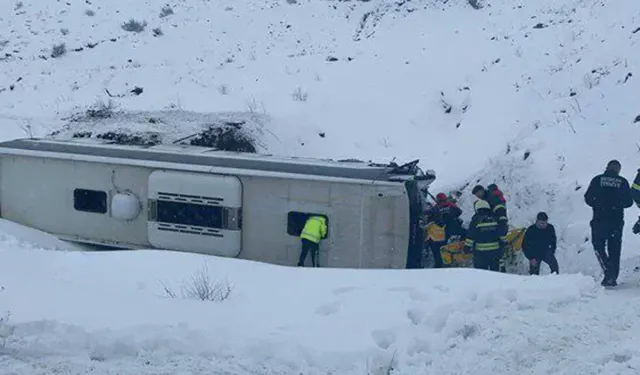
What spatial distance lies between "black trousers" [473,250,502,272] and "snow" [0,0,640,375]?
1.57 m

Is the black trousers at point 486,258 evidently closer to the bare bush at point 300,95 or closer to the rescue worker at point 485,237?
the rescue worker at point 485,237

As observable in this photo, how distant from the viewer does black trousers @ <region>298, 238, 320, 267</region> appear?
37.7 ft

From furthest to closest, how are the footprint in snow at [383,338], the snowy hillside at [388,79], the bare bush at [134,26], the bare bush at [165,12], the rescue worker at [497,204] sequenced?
1. the bare bush at [165,12]
2. the bare bush at [134,26]
3. the snowy hillside at [388,79]
4. the rescue worker at [497,204]
5. the footprint in snow at [383,338]

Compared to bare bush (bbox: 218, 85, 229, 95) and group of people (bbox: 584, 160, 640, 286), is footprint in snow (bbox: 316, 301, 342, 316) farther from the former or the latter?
bare bush (bbox: 218, 85, 229, 95)

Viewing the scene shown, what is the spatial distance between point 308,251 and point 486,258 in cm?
266

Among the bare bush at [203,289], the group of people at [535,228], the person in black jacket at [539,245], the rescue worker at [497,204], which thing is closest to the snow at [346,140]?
the bare bush at [203,289]

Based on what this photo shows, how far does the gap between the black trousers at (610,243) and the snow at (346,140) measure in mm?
391

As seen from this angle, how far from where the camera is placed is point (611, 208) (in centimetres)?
1069

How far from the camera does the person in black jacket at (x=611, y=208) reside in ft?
35.0

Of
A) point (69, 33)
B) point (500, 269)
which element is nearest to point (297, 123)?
point (500, 269)

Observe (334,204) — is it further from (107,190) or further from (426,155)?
(426,155)

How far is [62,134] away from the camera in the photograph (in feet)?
61.9

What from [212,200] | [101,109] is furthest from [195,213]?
[101,109]

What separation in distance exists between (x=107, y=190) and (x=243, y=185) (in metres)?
2.56
